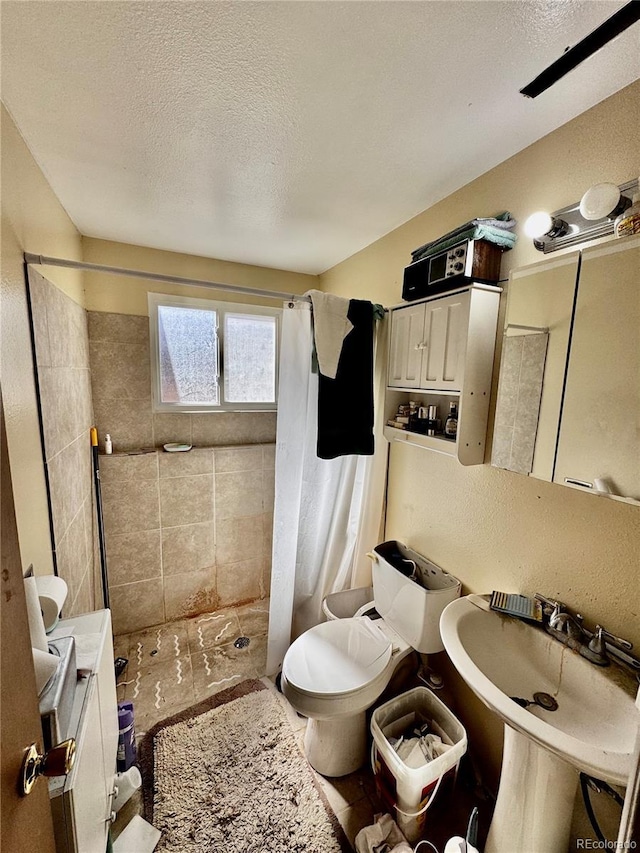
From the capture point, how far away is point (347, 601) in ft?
6.00

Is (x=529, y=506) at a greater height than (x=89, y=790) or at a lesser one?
greater

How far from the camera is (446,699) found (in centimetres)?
151

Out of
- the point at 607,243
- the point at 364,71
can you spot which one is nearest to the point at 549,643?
the point at 607,243

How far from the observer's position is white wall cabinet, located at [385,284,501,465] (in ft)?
4.05

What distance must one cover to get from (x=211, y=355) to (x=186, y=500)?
992 millimetres

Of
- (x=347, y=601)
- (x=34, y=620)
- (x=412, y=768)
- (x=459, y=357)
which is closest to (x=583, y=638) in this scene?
(x=412, y=768)

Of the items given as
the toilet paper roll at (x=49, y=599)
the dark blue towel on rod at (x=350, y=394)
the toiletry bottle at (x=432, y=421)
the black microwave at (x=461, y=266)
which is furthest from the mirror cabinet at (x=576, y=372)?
the toilet paper roll at (x=49, y=599)

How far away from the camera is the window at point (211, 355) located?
2.15 m

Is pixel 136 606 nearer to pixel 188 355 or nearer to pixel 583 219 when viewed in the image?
pixel 188 355

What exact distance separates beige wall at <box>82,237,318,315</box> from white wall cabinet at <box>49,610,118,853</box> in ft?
5.56

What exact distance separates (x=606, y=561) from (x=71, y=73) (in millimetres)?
2018

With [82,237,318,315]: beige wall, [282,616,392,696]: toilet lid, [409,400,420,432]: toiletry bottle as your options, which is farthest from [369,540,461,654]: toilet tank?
[82,237,318,315]: beige wall

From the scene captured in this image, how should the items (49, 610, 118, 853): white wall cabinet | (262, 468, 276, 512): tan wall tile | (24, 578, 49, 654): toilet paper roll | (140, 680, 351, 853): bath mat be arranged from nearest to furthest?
(49, 610, 118, 853): white wall cabinet < (24, 578, 49, 654): toilet paper roll < (140, 680, 351, 853): bath mat < (262, 468, 276, 512): tan wall tile

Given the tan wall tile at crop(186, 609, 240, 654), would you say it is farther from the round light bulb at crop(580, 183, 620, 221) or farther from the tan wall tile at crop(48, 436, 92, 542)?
the round light bulb at crop(580, 183, 620, 221)
